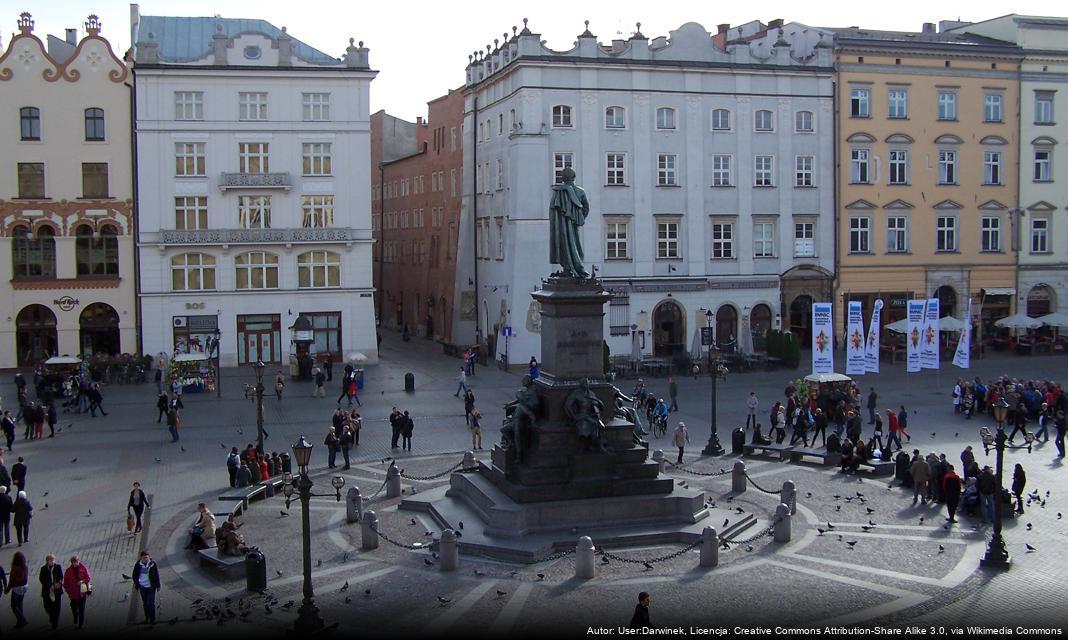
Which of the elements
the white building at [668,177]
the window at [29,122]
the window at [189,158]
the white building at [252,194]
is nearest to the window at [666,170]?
the white building at [668,177]

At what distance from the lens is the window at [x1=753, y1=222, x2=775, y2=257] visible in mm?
54219

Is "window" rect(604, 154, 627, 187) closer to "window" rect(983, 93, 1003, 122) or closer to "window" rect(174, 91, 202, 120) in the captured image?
"window" rect(174, 91, 202, 120)

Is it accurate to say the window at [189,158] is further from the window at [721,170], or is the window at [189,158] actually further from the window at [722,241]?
the window at [722,241]

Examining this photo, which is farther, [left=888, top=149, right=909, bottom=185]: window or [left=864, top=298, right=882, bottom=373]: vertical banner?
[left=888, top=149, right=909, bottom=185]: window

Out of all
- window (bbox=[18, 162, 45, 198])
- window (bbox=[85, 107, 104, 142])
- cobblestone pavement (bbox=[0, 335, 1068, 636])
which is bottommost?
cobblestone pavement (bbox=[0, 335, 1068, 636])

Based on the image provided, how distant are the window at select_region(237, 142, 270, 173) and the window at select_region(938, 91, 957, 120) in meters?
33.6

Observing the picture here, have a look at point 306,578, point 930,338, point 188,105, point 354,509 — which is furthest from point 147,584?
point 188,105

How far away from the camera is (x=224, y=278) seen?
51.1 m

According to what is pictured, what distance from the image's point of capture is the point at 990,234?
57969mm

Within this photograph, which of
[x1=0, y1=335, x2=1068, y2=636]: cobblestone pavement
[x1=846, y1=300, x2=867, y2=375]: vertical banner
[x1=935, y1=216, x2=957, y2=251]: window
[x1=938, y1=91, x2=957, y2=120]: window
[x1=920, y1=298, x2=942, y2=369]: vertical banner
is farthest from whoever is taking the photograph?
[x1=935, y1=216, x2=957, y2=251]: window

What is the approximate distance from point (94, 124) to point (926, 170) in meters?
40.3

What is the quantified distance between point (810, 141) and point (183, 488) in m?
37.4

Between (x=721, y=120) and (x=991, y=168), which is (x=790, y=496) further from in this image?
(x=991, y=168)

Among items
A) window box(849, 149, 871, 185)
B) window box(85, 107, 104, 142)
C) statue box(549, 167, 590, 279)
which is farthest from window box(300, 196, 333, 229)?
statue box(549, 167, 590, 279)
